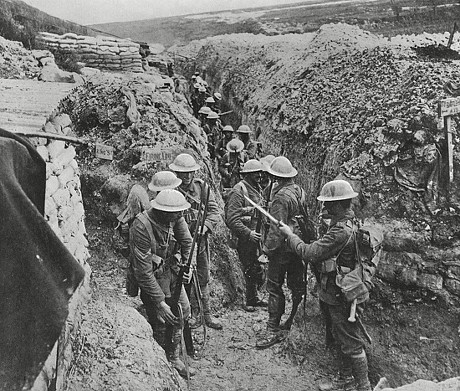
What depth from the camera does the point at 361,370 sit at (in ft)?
16.5

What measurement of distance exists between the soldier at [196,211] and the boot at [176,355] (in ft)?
3.83

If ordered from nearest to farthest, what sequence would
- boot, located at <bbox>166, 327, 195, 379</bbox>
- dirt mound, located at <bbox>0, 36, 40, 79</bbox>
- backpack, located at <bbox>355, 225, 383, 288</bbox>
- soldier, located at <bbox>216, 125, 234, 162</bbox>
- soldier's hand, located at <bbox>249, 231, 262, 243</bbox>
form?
Result: backpack, located at <bbox>355, 225, 383, 288</bbox>
boot, located at <bbox>166, 327, 195, 379</bbox>
soldier's hand, located at <bbox>249, 231, 262, 243</bbox>
dirt mound, located at <bbox>0, 36, 40, 79</bbox>
soldier, located at <bbox>216, 125, 234, 162</bbox>

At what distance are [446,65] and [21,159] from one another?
797 cm

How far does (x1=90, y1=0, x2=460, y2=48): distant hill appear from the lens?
12445mm

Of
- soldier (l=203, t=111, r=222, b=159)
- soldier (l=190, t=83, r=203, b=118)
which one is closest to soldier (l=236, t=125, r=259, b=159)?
soldier (l=203, t=111, r=222, b=159)

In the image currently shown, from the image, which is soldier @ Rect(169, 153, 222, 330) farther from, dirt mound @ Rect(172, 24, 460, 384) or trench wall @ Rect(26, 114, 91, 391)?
dirt mound @ Rect(172, 24, 460, 384)

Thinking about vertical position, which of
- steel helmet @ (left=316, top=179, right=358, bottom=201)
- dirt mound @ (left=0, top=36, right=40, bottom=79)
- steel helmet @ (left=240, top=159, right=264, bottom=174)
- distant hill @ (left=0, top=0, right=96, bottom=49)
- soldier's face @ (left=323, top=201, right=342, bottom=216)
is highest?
distant hill @ (left=0, top=0, right=96, bottom=49)

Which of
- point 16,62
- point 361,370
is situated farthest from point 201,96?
point 361,370

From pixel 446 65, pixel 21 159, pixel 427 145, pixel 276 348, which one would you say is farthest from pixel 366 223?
pixel 21 159

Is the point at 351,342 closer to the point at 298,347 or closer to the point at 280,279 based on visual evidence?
the point at 298,347

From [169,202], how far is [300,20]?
1961 cm

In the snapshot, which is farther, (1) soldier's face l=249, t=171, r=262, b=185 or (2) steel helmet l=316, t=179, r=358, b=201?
(1) soldier's face l=249, t=171, r=262, b=185

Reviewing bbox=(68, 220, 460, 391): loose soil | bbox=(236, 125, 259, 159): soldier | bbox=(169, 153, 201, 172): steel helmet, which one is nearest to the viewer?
bbox=(68, 220, 460, 391): loose soil

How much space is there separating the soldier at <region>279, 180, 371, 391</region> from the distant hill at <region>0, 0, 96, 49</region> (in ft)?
33.5
